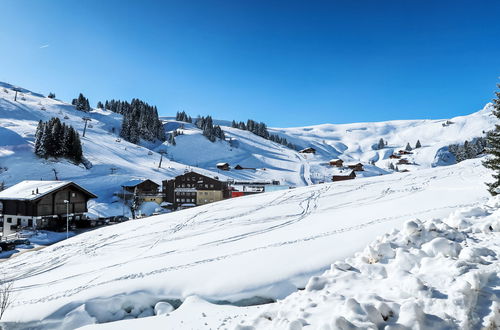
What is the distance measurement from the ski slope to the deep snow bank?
294cm

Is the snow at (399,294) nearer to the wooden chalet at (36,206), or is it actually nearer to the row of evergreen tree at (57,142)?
the wooden chalet at (36,206)

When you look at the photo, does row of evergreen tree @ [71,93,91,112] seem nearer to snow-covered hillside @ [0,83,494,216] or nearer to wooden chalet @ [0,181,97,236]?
snow-covered hillside @ [0,83,494,216]

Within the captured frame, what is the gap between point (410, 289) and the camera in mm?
6262

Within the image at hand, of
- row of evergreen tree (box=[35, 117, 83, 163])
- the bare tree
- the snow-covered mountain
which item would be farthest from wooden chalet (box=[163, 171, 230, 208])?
the bare tree

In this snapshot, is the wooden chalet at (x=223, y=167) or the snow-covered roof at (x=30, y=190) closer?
the snow-covered roof at (x=30, y=190)

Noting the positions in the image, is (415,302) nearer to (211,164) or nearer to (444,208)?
(444,208)

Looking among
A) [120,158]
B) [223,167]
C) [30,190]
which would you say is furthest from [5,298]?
[223,167]

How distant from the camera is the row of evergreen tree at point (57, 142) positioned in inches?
2805

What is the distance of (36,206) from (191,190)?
117 ft

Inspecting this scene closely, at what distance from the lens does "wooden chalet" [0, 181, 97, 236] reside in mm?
38844

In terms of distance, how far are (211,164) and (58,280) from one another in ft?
329

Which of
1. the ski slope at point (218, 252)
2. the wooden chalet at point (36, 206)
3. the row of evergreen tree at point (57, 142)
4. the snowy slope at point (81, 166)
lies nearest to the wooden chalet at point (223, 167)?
the snowy slope at point (81, 166)

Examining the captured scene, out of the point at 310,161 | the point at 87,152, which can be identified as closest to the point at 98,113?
the point at 87,152

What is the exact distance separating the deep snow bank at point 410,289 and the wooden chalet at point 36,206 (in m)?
40.4
